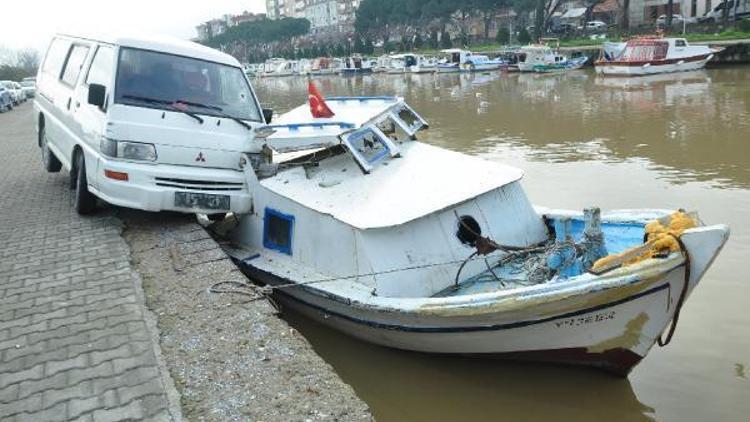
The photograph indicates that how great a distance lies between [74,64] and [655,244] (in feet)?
24.8

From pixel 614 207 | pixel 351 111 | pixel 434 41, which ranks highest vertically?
pixel 434 41

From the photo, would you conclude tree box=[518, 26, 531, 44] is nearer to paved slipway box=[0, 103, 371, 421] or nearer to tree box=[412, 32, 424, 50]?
tree box=[412, 32, 424, 50]

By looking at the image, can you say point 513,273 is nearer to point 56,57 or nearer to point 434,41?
point 56,57

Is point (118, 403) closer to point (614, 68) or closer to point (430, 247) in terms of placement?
point (430, 247)

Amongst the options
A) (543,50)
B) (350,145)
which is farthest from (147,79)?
(543,50)

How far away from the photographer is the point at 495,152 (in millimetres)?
17000

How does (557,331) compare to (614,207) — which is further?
(614,207)

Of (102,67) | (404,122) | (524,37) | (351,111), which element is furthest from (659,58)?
(102,67)

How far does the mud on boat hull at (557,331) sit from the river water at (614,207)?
273mm

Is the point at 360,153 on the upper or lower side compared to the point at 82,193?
upper

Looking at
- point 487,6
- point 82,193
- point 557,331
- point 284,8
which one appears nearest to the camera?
point 557,331

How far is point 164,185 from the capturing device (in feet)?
22.9

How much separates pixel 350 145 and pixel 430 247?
1444 millimetres

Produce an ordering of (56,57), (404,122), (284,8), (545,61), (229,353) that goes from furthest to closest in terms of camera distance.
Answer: (284,8), (545,61), (56,57), (404,122), (229,353)
